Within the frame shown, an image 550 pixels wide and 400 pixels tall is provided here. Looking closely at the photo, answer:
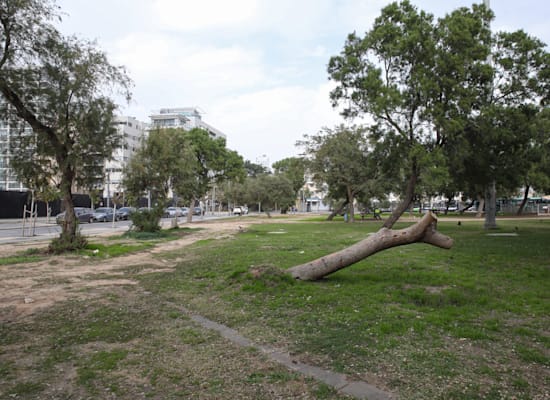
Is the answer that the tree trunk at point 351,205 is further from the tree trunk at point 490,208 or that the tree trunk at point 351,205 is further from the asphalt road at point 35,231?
the asphalt road at point 35,231

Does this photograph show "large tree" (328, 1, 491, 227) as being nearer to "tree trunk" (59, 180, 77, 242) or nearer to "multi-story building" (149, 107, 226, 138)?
"tree trunk" (59, 180, 77, 242)

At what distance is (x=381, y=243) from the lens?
7.95 metres

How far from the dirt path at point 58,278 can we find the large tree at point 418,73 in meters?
13.3

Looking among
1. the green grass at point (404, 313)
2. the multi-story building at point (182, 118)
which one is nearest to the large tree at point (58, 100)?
the green grass at point (404, 313)

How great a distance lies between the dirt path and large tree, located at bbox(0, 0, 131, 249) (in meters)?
2.80

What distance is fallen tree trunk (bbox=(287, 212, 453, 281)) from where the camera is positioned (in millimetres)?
7855

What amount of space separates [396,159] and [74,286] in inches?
774

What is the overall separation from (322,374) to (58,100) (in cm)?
1275

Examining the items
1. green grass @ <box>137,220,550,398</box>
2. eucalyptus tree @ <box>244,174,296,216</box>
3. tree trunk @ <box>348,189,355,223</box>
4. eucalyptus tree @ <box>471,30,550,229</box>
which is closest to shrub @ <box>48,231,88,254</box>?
green grass @ <box>137,220,550,398</box>

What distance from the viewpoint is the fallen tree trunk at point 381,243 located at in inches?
309

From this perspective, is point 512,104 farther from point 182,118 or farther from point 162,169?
point 182,118

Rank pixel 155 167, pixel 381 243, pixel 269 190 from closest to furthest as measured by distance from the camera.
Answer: pixel 381 243
pixel 155 167
pixel 269 190

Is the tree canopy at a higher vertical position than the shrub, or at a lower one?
higher

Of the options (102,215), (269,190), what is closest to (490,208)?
(269,190)
